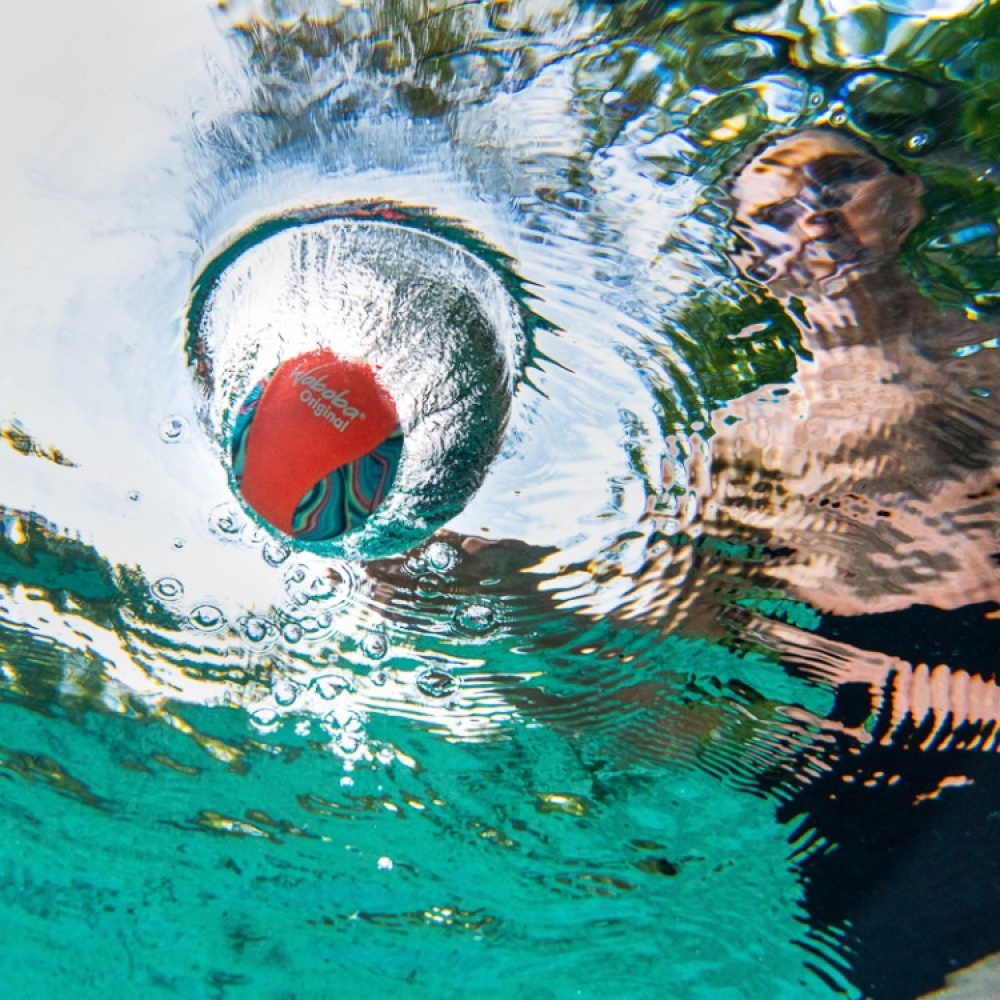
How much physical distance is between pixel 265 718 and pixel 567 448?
368cm

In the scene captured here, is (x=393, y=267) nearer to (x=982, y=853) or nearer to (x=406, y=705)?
(x=406, y=705)

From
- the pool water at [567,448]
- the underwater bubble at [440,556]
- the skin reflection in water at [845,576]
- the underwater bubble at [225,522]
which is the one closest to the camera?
the pool water at [567,448]

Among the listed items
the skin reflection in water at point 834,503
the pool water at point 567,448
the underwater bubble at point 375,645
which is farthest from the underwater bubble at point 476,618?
the underwater bubble at point 375,645

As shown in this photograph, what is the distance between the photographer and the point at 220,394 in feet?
12.0

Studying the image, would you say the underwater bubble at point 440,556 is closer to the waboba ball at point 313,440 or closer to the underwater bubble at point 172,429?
the waboba ball at point 313,440

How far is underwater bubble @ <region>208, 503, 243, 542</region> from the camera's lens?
4.25m

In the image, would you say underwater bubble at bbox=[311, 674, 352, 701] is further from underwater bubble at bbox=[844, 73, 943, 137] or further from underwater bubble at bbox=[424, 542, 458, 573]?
underwater bubble at bbox=[844, 73, 943, 137]

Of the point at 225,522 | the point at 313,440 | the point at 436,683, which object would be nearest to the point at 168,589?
the point at 225,522

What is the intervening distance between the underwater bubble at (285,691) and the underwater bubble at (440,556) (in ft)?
6.29

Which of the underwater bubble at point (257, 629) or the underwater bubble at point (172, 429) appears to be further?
the underwater bubble at point (257, 629)

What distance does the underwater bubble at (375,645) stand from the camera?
16.4 feet

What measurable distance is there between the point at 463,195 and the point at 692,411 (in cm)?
128

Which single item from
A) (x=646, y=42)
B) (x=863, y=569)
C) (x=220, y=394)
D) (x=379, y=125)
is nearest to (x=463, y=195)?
(x=379, y=125)

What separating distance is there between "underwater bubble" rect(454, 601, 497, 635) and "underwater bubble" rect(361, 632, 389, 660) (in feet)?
1.81
